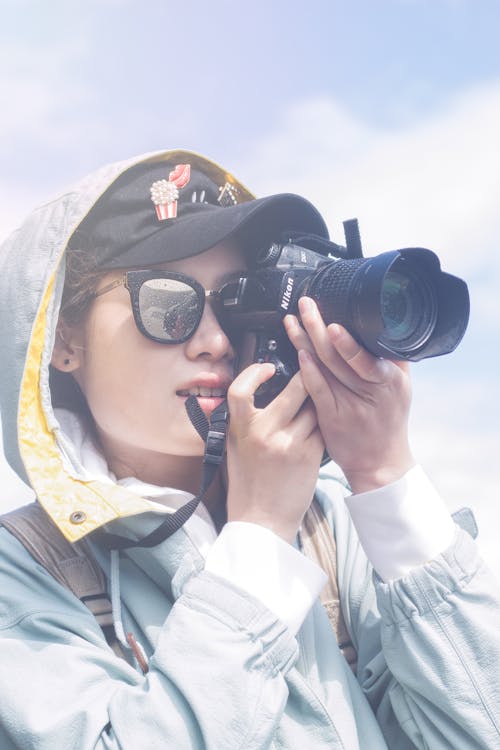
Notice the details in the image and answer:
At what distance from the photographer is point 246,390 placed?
5.68 feet

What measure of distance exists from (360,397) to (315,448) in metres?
0.14

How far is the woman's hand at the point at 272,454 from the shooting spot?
1.67 metres

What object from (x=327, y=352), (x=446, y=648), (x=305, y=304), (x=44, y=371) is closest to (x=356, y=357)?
(x=327, y=352)

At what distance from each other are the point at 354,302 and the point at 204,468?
469 millimetres

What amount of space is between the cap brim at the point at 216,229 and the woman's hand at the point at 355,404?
0.91ft

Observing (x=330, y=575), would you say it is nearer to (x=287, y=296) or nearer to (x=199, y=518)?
(x=199, y=518)

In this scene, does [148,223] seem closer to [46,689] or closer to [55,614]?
[55,614]

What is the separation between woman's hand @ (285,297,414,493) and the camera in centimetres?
171

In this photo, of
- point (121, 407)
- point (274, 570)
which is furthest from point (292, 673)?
point (121, 407)

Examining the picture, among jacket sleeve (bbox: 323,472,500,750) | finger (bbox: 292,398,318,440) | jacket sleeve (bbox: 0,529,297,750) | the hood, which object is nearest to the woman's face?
the hood

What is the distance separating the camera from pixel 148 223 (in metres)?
1.97

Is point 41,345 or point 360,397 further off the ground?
point 41,345

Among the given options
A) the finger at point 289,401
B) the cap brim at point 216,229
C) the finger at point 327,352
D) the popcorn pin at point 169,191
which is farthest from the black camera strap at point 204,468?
the popcorn pin at point 169,191

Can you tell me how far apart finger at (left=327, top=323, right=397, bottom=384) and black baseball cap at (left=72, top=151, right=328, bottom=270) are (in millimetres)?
379
